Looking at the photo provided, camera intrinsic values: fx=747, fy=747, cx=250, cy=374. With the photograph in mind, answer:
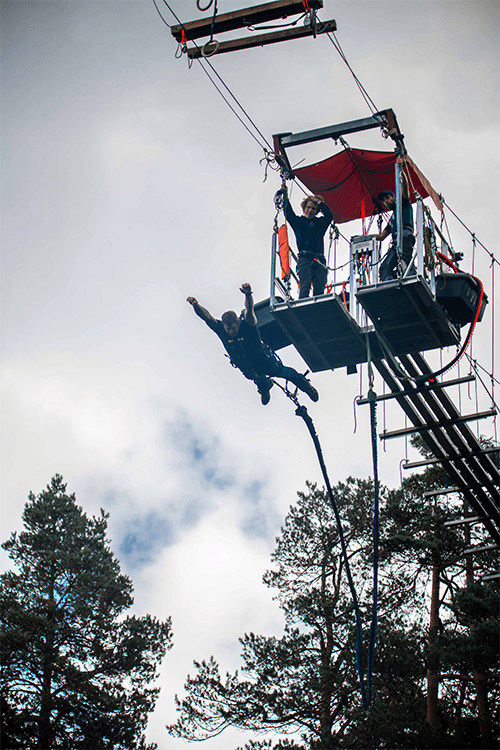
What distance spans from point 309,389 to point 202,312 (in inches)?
70.7

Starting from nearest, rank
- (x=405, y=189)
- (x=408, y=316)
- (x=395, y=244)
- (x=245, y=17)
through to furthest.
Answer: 1. (x=408, y=316)
2. (x=395, y=244)
3. (x=405, y=189)
4. (x=245, y=17)

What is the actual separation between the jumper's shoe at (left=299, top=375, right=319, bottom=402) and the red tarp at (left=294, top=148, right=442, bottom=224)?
3099 mm

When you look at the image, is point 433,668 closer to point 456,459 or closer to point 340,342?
point 456,459

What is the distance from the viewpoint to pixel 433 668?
708 inches

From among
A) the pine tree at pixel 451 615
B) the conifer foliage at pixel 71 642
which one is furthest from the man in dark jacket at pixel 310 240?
the conifer foliage at pixel 71 642

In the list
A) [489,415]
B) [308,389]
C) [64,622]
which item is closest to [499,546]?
[489,415]

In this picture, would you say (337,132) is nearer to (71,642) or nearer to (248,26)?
(248,26)

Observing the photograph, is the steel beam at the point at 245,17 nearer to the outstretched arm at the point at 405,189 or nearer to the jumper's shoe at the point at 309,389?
the outstretched arm at the point at 405,189

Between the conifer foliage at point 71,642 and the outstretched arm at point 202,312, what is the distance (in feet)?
44.3

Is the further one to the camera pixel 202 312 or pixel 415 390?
pixel 415 390

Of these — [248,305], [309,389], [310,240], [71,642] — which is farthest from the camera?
[71,642]

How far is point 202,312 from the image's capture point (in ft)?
32.1

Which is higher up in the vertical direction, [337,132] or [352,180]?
[352,180]

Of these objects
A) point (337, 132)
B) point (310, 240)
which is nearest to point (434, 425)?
point (310, 240)
